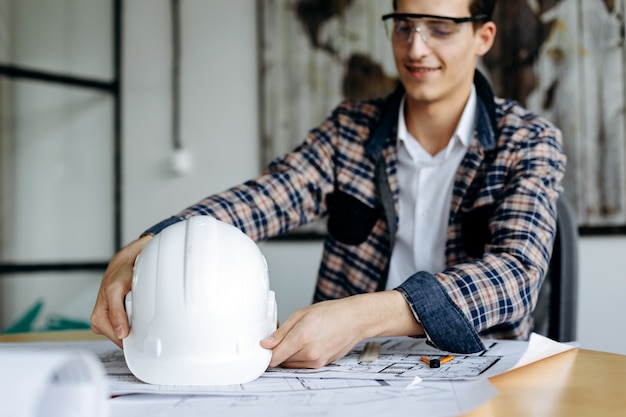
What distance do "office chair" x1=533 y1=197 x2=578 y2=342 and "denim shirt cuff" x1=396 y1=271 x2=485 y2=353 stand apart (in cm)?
41

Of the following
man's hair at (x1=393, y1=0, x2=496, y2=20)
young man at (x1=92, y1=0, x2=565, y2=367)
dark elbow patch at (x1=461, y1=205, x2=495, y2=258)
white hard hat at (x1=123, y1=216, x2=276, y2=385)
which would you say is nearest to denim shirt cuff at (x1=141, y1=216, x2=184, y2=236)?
young man at (x1=92, y1=0, x2=565, y2=367)

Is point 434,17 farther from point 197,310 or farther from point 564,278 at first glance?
point 197,310

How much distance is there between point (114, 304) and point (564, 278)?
33.0 inches

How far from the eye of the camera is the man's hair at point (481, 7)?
1436mm

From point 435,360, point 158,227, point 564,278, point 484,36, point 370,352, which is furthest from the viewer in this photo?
point 484,36

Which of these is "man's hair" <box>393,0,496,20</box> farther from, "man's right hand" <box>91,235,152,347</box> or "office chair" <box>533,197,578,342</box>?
"man's right hand" <box>91,235,152,347</box>

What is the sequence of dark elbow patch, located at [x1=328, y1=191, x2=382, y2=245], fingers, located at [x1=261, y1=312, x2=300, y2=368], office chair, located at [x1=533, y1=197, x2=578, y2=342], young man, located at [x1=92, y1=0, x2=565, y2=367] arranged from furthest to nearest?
dark elbow patch, located at [x1=328, y1=191, x2=382, y2=245] < office chair, located at [x1=533, y1=197, x2=578, y2=342] < young man, located at [x1=92, y1=0, x2=565, y2=367] < fingers, located at [x1=261, y1=312, x2=300, y2=368]

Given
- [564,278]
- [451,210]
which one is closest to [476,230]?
[451,210]

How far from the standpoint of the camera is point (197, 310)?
0.75 metres

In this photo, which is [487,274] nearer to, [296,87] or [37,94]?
[296,87]

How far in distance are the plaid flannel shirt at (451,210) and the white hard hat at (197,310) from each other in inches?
10.7

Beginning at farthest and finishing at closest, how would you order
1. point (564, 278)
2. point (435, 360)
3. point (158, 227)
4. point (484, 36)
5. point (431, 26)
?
point (484, 36) → point (431, 26) → point (564, 278) → point (158, 227) → point (435, 360)

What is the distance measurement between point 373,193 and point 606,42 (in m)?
1.17

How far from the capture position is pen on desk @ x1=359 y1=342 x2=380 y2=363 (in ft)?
3.02
